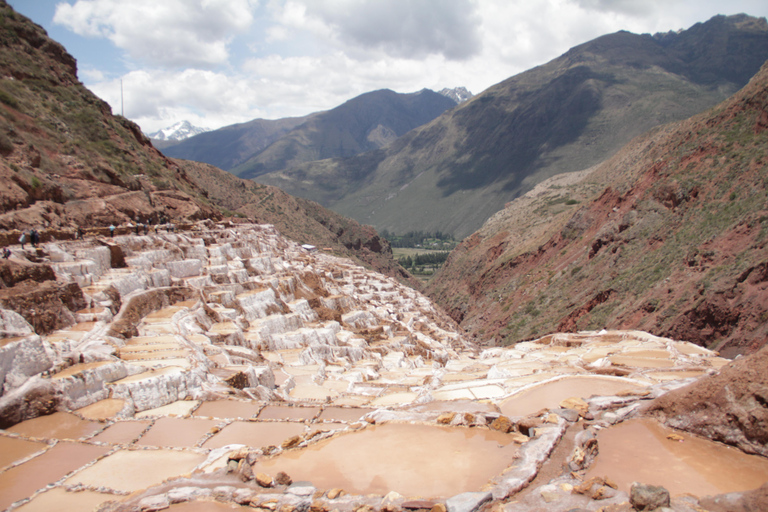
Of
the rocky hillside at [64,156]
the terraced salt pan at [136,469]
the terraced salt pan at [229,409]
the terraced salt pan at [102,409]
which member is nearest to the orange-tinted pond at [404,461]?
the terraced salt pan at [136,469]

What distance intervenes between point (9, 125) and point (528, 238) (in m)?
59.0

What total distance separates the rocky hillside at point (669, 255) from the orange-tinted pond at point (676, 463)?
1429 cm

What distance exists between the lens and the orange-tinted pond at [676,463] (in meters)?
8.36

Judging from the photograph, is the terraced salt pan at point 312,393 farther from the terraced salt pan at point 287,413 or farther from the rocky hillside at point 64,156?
the rocky hillside at point 64,156

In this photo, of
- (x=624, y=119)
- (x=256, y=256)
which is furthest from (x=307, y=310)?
(x=624, y=119)

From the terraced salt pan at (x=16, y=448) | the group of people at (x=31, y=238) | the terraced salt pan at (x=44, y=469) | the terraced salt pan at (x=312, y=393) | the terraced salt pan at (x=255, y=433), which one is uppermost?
the group of people at (x=31, y=238)

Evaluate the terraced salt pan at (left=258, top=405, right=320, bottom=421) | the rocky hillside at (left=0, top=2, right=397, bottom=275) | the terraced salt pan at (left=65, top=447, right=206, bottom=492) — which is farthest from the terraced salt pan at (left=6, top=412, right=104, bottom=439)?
the rocky hillside at (left=0, top=2, right=397, bottom=275)

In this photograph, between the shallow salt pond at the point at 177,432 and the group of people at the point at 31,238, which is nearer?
the shallow salt pond at the point at 177,432

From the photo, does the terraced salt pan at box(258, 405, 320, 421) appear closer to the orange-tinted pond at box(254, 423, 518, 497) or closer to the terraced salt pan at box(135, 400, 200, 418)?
the terraced salt pan at box(135, 400, 200, 418)

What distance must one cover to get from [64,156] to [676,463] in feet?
133

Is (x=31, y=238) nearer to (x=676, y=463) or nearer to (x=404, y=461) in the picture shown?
(x=404, y=461)

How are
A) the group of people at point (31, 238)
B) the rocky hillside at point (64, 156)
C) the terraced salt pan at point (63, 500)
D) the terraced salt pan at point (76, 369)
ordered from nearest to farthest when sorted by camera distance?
the terraced salt pan at point (63, 500) < the terraced salt pan at point (76, 369) < the group of people at point (31, 238) < the rocky hillside at point (64, 156)

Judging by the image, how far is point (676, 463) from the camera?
9070 millimetres

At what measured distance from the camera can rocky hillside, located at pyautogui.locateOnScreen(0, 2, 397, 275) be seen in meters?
26.8
